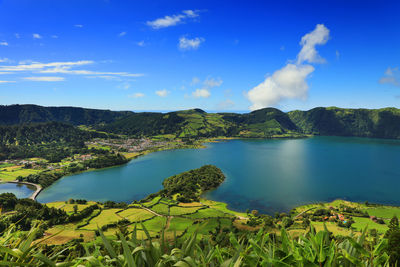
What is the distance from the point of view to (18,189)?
71.5 meters

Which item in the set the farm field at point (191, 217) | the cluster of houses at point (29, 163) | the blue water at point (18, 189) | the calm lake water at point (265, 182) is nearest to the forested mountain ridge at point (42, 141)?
the cluster of houses at point (29, 163)

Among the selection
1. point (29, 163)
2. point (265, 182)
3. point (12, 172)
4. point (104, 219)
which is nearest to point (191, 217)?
point (104, 219)

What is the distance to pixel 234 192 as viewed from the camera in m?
65.8

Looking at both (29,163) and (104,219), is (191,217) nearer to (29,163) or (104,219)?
(104,219)

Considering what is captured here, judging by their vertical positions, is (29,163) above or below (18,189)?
above

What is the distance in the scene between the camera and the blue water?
6728 centimetres

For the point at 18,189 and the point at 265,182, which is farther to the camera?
the point at 265,182

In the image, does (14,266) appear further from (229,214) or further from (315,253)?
(229,214)

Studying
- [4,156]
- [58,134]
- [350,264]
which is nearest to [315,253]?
[350,264]

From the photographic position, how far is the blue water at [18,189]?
67.3m

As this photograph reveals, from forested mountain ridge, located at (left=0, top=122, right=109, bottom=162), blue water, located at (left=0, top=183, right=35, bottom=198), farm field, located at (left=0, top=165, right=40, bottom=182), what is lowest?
blue water, located at (left=0, top=183, right=35, bottom=198)

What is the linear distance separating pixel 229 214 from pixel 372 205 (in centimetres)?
3825

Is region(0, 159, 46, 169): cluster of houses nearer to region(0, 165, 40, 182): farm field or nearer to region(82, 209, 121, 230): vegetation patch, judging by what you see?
region(0, 165, 40, 182): farm field

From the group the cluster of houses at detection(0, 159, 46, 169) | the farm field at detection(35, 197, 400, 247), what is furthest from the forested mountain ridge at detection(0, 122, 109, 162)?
the farm field at detection(35, 197, 400, 247)
